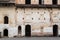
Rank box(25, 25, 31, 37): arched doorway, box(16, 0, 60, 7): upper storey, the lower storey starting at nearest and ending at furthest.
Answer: the lower storey
box(16, 0, 60, 7): upper storey
box(25, 25, 31, 37): arched doorway

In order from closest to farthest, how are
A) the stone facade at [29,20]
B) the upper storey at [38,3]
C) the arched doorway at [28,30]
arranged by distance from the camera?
the stone facade at [29,20] → the upper storey at [38,3] → the arched doorway at [28,30]

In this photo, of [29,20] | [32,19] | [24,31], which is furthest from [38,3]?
[24,31]

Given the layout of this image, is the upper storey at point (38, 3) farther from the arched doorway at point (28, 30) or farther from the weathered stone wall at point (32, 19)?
the arched doorway at point (28, 30)

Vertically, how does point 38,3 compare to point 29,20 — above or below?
above

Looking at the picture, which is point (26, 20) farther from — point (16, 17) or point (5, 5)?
point (5, 5)

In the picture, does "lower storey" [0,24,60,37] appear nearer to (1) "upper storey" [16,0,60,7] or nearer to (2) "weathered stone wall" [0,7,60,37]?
(2) "weathered stone wall" [0,7,60,37]

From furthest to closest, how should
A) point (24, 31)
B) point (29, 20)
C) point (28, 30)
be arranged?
point (28, 30) → point (29, 20) → point (24, 31)

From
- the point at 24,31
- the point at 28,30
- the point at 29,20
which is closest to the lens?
the point at 24,31

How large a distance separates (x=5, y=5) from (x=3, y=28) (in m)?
3.37

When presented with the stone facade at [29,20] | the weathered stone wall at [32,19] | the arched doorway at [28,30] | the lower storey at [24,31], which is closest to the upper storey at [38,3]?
the stone facade at [29,20]

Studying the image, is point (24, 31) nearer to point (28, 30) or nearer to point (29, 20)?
point (28, 30)

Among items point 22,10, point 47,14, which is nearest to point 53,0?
point 47,14

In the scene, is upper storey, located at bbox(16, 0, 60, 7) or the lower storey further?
upper storey, located at bbox(16, 0, 60, 7)

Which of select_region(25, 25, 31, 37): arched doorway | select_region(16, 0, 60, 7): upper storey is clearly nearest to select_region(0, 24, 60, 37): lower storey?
select_region(25, 25, 31, 37): arched doorway
